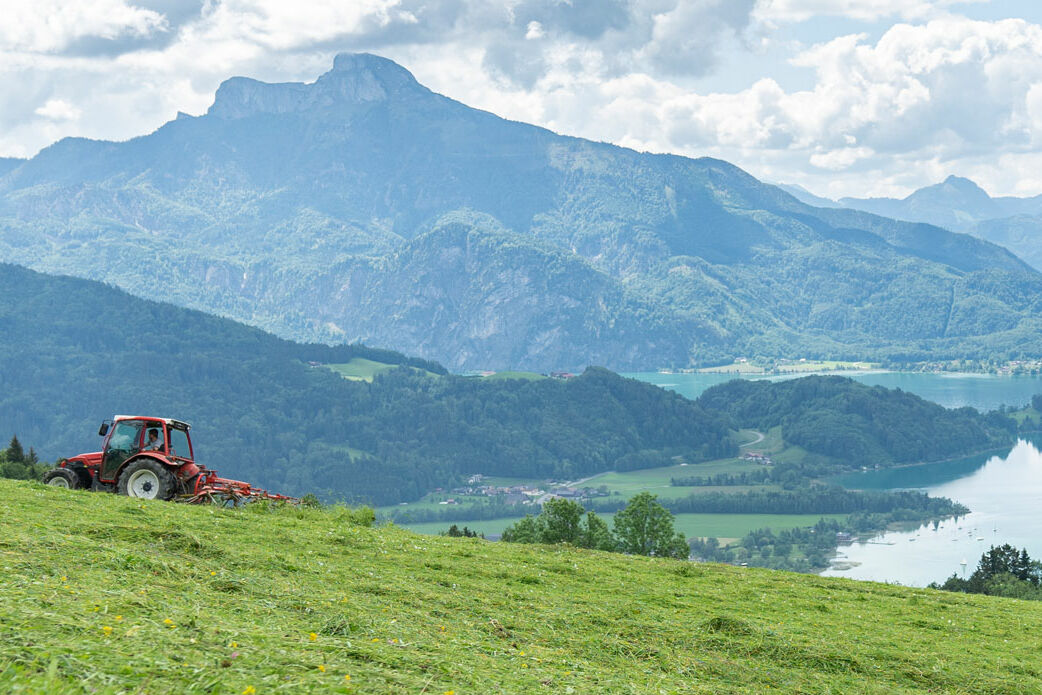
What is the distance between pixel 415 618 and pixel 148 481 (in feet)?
46.6

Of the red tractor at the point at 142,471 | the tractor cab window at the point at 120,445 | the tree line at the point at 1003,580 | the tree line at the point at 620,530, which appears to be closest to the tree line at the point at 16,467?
the red tractor at the point at 142,471

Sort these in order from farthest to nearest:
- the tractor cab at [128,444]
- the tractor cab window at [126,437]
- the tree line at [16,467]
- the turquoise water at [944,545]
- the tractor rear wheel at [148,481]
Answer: the turquoise water at [944,545], the tree line at [16,467], the tractor cab window at [126,437], the tractor cab at [128,444], the tractor rear wheel at [148,481]

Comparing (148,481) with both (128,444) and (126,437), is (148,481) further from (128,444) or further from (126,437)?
(126,437)

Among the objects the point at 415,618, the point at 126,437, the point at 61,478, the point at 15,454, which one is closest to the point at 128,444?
the point at 126,437

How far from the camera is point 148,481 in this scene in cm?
2598

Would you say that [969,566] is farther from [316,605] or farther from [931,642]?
[316,605]

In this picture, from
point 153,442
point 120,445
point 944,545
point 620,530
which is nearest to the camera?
point 120,445

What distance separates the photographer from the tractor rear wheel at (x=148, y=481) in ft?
84.8

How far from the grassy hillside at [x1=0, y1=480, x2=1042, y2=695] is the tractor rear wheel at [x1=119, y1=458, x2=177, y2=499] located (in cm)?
247

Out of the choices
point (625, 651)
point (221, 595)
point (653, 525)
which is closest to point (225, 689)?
point (221, 595)

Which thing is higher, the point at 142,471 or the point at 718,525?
the point at 142,471

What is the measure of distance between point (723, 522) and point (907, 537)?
35.0 meters

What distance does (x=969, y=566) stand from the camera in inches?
5507

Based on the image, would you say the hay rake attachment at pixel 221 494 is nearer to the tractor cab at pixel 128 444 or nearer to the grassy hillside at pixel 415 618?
the tractor cab at pixel 128 444
